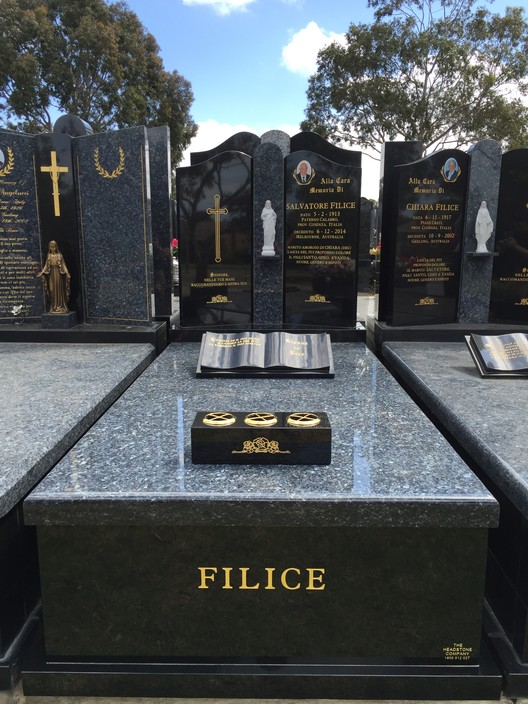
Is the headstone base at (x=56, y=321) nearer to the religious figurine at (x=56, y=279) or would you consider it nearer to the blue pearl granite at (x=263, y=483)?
the religious figurine at (x=56, y=279)

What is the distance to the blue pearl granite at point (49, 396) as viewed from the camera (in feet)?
8.37

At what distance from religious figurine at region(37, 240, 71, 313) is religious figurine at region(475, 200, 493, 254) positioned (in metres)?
3.94

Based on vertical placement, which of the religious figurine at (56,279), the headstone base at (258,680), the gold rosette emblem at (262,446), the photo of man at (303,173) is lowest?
the headstone base at (258,680)

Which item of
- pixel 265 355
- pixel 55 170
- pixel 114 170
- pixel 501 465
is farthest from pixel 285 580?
pixel 55 170

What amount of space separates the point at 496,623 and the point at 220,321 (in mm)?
3678

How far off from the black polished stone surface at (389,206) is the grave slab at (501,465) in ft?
5.34

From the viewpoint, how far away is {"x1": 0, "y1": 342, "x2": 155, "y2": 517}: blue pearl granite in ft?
8.37

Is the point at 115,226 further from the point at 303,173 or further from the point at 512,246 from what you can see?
the point at 512,246

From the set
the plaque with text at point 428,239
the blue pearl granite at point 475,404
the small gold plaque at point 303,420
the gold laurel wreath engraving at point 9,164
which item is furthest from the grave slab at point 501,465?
the gold laurel wreath engraving at point 9,164

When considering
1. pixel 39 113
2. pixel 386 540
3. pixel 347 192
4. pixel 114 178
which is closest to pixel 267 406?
pixel 386 540

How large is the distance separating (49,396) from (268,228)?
2718mm

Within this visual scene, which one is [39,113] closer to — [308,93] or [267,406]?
[308,93]

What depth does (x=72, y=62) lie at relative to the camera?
22.0 meters

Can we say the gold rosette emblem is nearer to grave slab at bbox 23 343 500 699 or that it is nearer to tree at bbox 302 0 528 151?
grave slab at bbox 23 343 500 699
